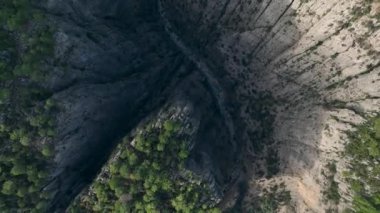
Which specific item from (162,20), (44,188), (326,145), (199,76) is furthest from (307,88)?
(44,188)

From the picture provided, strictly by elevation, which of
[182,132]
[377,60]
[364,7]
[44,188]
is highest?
[364,7]

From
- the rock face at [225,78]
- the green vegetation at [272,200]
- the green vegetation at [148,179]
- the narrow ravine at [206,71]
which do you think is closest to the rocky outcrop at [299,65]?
the rock face at [225,78]

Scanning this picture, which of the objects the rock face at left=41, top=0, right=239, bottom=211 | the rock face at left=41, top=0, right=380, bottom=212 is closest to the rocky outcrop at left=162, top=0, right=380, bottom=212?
the rock face at left=41, top=0, right=380, bottom=212

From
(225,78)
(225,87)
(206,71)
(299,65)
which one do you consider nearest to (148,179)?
(225,87)

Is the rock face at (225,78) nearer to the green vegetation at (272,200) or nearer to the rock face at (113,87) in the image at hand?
the rock face at (113,87)

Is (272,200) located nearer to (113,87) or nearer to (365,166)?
(365,166)

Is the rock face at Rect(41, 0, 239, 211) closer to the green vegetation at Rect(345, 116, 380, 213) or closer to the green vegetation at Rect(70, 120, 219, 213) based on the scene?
the green vegetation at Rect(70, 120, 219, 213)

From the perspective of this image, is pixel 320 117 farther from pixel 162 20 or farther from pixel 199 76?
pixel 162 20
